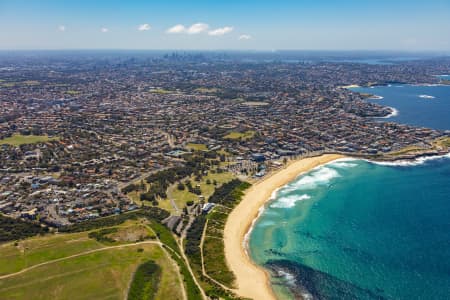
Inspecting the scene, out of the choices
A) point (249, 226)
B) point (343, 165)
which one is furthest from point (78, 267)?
point (343, 165)

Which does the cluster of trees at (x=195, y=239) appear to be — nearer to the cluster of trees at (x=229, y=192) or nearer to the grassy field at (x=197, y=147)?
the cluster of trees at (x=229, y=192)

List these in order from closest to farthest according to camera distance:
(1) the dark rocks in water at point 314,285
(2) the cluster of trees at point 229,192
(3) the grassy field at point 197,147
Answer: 1. (1) the dark rocks in water at point 314,285
2. (2) the cluster of trees at point 229,192
3. (3) the grassy field at point 197,147

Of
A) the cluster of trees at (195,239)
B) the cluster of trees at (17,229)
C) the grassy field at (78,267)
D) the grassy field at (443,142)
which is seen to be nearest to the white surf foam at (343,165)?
the grassy field at (443,142)

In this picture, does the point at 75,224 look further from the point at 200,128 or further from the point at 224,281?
the point at 200,128

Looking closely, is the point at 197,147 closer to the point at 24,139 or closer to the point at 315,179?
the point at 315,179

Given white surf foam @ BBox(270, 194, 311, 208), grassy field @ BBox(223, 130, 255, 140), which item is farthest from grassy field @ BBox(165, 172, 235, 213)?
grassy field @ BBox(223, 130, 255, 140)
